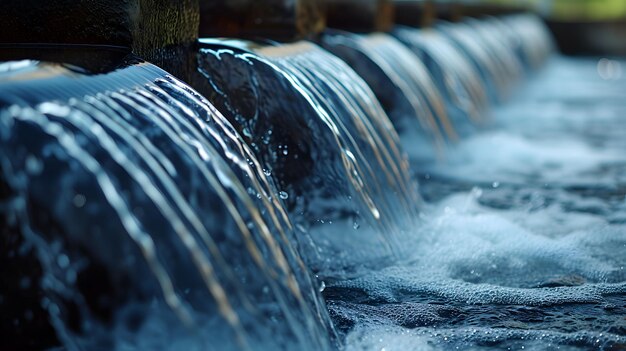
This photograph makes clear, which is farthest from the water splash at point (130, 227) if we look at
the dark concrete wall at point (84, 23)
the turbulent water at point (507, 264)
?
the dark concrete wall at point (84, 23)

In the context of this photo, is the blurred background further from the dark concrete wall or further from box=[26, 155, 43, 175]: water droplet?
box=[26, 155, 43, 175]: water droplet

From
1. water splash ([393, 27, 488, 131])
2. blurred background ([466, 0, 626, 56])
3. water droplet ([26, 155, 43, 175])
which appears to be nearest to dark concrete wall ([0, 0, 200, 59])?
water droplet ([26, 155, 43, 175])

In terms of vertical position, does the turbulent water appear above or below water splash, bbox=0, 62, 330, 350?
below

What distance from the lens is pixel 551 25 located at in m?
16.7

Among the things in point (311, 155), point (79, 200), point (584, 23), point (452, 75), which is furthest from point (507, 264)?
point (584, 23)

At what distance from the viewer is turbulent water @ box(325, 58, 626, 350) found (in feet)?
8.09

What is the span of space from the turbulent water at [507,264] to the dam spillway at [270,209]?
11 mm

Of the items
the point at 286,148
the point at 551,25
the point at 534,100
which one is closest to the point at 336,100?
the point at 286,148

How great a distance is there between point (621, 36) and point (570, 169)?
1116 centimetres

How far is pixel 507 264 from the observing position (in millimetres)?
3078

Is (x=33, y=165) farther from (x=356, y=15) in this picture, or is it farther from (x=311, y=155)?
(x=356, y=15)

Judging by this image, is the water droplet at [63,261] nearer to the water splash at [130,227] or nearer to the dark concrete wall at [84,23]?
the water splash at [130,227]

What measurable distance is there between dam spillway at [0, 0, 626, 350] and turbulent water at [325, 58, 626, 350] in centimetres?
1

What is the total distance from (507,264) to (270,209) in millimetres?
1021
